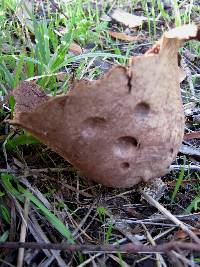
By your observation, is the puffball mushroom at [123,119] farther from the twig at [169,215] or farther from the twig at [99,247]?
the twig at [99,247]

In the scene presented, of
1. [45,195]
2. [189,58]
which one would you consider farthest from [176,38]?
[189,58]

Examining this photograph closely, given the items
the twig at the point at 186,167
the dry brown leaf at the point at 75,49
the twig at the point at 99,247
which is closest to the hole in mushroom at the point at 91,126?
the twig at the point at 99,247

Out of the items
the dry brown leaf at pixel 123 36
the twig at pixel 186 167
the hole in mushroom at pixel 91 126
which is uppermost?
the hole in mushroom at pixel 91 126

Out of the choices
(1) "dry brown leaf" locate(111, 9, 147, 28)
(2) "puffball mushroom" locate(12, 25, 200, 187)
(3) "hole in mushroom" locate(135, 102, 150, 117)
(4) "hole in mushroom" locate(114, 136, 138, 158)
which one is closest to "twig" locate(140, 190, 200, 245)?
(2) "puffball mushroom" locate(12, 25, 200, 187)

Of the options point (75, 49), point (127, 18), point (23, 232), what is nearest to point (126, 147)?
point (23, 232)

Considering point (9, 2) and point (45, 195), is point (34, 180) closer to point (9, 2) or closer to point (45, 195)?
point (45, 195)
